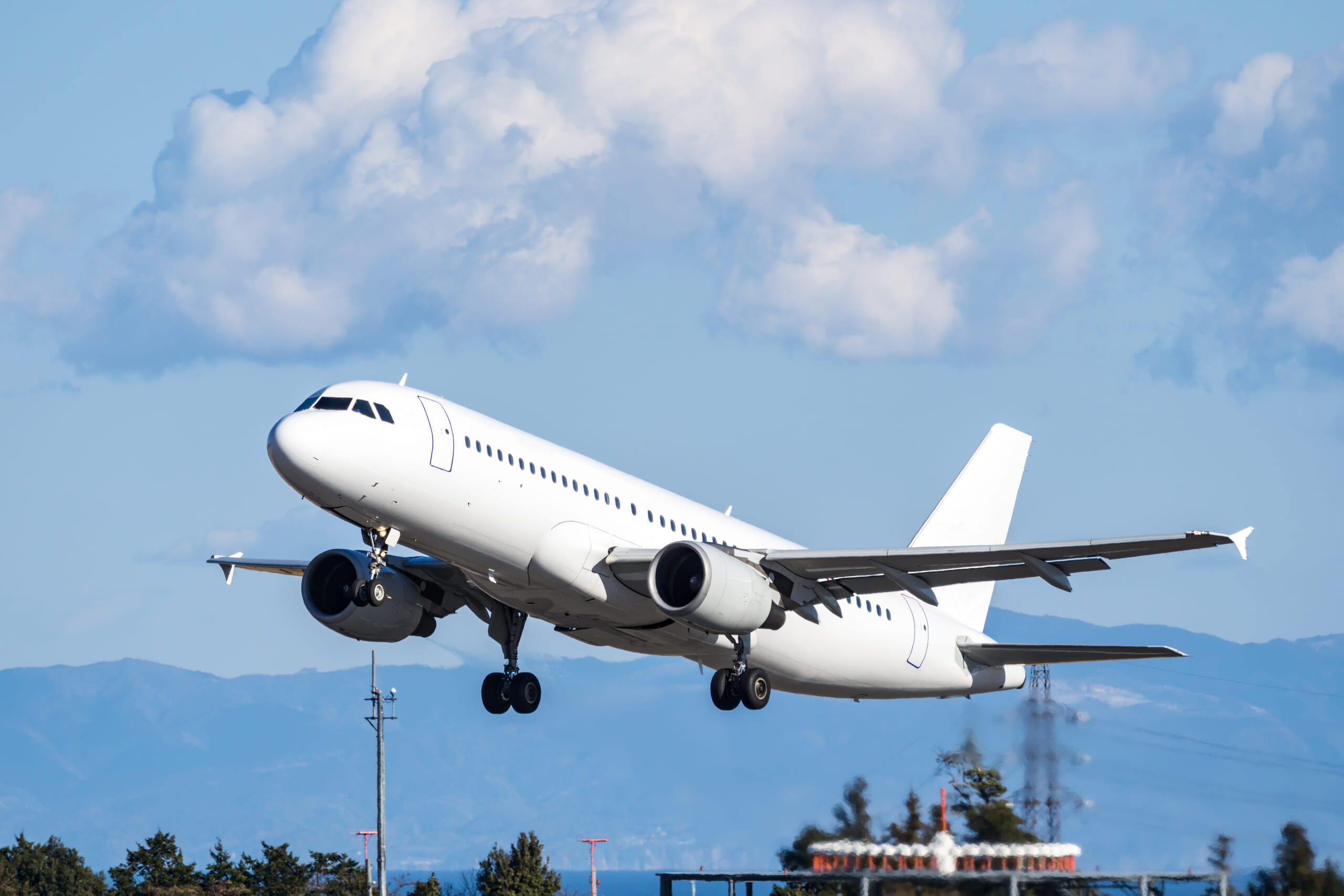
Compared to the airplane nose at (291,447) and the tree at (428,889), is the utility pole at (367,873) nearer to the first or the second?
the tree at (428,889)

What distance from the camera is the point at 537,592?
31.4 meters

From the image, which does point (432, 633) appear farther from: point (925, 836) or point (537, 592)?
point (925, 836)

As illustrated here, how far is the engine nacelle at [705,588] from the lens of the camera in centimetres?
3106

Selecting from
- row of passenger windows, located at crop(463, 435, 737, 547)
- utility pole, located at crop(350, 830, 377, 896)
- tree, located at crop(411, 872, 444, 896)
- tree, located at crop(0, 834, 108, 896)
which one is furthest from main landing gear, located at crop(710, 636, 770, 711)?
tree, located at crop(0, 834, 108, 896)

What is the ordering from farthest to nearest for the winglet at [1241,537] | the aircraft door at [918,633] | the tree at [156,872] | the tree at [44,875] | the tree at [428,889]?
the tree at [44,875], the tree at [156,872], the tree at [428,889], the aircraft door at [918,633], the winglet at [1241,537]

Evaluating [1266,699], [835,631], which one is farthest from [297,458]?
[1266,699]

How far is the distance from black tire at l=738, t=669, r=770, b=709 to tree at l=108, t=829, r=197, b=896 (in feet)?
168

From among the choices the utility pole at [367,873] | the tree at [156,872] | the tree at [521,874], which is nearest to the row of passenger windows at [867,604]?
the tree at [521,874]

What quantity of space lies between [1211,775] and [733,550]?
546 inches

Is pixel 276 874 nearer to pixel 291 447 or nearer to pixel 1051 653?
pixel 1051 653

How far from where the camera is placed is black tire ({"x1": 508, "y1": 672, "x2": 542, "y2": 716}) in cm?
3650

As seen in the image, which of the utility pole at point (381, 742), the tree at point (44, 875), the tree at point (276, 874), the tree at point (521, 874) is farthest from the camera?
the tree at point (44, 875)

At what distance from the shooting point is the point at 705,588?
30969 mm

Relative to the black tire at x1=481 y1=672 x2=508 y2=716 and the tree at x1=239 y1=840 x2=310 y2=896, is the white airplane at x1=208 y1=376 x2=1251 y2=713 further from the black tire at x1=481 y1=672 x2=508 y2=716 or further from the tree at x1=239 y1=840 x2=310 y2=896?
the tree at x1=239 y1=840 x2=310 y2=896
